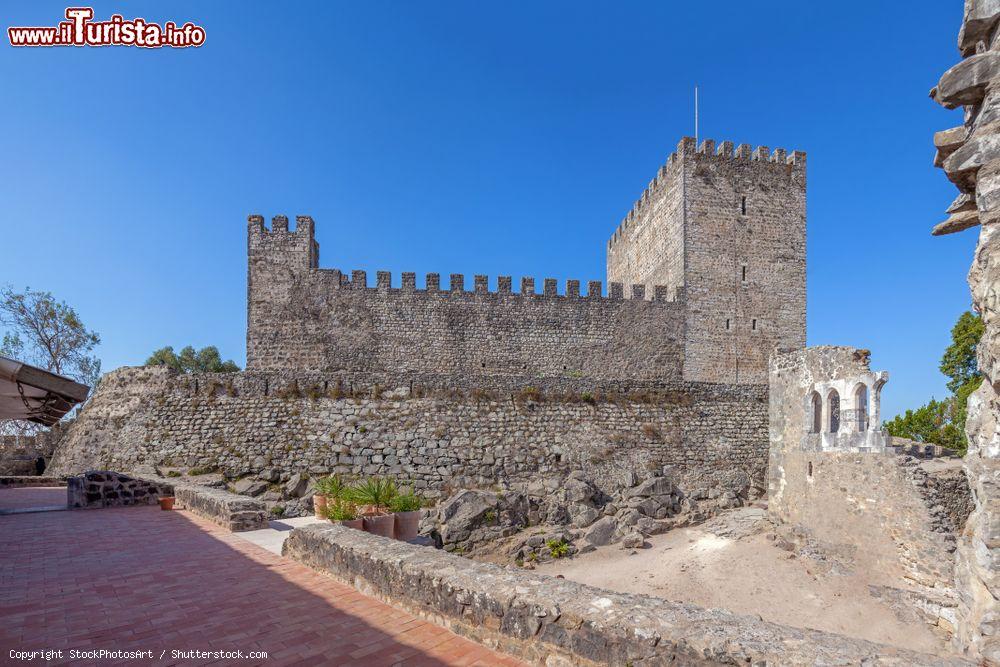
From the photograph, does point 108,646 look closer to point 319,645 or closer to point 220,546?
point 319,645

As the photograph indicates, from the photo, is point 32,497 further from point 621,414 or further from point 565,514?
point 621,414

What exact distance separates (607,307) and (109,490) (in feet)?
59.9

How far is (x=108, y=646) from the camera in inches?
149

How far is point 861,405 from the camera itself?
37.8ft

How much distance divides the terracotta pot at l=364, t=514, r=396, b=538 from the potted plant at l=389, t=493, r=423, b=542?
102mm

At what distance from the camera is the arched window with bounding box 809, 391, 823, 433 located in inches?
510

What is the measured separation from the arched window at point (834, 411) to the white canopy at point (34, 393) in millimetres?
14937

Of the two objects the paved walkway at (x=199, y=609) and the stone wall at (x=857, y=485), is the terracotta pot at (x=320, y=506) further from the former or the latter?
the stone wall at (x=857, y=485)

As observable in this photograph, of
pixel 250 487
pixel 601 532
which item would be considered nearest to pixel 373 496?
pixel 250 487

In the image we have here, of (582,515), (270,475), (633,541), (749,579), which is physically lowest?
(749,579)

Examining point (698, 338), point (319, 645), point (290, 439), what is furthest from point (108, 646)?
point (698, 338)

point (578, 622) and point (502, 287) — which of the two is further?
point (502, 287)

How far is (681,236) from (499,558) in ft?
52.4

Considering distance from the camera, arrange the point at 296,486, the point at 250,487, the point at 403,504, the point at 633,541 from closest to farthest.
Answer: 1. the point at 403,504
2. the point at 633,541
3. the point at 250,487
4. the point at 296,486
